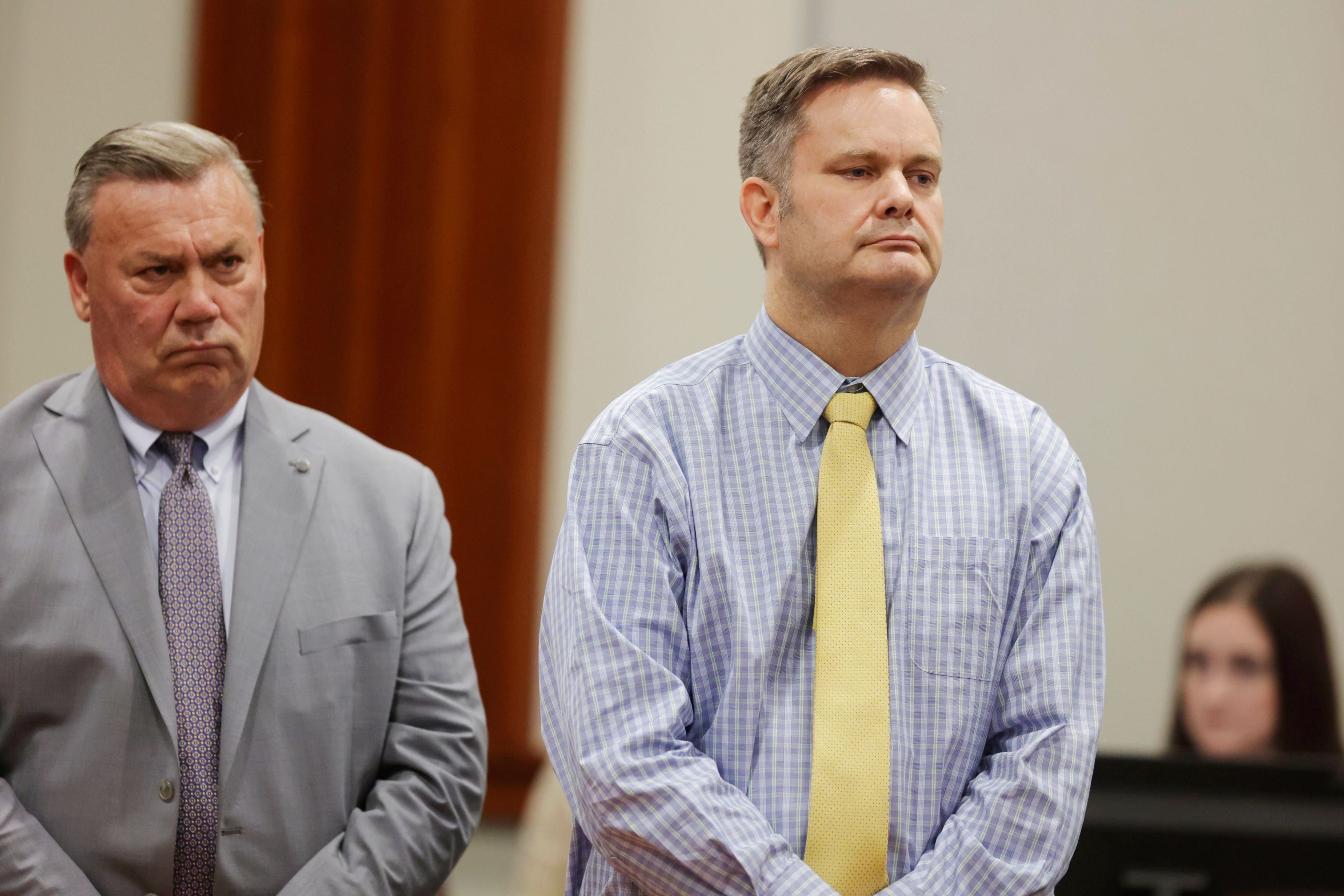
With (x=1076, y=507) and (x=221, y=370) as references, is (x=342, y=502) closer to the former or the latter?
(x=221, y=370)

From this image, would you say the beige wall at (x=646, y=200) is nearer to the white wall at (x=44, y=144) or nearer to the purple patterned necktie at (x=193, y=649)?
the white wall at (x=44, y=144)

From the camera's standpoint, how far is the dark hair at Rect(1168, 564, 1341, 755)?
3.14m

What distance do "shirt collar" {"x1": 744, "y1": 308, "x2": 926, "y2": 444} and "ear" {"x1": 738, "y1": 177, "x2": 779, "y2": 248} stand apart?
115 mm

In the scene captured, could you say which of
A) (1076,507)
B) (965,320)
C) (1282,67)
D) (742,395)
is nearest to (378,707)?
(742,395)

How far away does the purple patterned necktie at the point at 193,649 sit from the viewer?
1.71 m

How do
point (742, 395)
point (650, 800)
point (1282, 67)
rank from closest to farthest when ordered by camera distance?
point (650, 800) < point (742, 395) < point (1282, 67)

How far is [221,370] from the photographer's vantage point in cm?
183

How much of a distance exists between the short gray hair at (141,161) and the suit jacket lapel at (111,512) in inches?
9.7

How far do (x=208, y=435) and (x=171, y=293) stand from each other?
0.21 meters

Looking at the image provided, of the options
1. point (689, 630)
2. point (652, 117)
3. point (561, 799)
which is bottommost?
point (561, 799)

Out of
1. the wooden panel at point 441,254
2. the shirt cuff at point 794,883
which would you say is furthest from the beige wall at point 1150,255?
the shirt cuff at point 794,883

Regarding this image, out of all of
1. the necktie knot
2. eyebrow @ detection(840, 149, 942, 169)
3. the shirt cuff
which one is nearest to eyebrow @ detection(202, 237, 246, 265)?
the necktie knot

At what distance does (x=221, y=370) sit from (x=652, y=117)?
189 cm

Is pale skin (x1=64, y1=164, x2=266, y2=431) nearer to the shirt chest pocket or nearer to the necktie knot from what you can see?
the necktie knot
